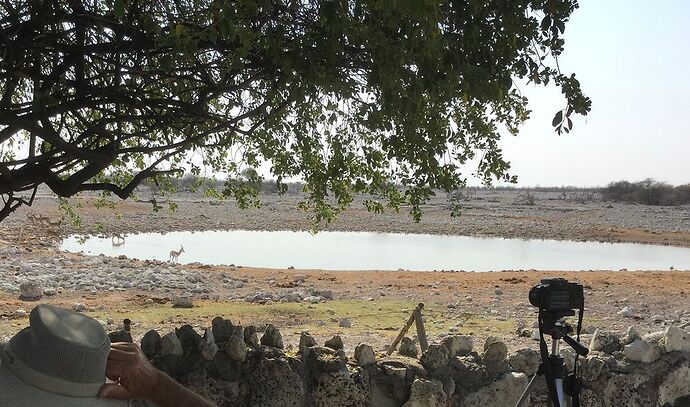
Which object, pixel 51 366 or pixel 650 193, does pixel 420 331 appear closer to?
pixel 51 366

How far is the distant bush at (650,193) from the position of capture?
65.3 m

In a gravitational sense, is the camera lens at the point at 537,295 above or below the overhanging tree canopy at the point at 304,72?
below

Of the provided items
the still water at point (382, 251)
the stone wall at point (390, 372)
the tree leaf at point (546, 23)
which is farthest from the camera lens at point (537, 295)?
the still water at point (382, 251)

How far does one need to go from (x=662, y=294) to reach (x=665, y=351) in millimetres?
10713

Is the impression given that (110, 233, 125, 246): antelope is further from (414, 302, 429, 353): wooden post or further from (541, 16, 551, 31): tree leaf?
(541, 16, 551, 31): tree leaf

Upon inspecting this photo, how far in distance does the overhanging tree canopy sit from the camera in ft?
2.61

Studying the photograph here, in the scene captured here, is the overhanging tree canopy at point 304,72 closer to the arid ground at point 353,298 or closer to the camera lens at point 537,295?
the camera lens at point 537,295

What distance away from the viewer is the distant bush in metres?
65.3

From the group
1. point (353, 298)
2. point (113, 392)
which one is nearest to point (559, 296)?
point (113, 392)

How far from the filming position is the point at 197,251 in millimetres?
27641

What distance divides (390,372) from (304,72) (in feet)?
6.00

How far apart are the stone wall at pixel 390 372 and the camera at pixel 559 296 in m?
1.05

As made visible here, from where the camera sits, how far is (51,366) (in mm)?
1401

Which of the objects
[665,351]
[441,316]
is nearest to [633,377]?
[665,351]
